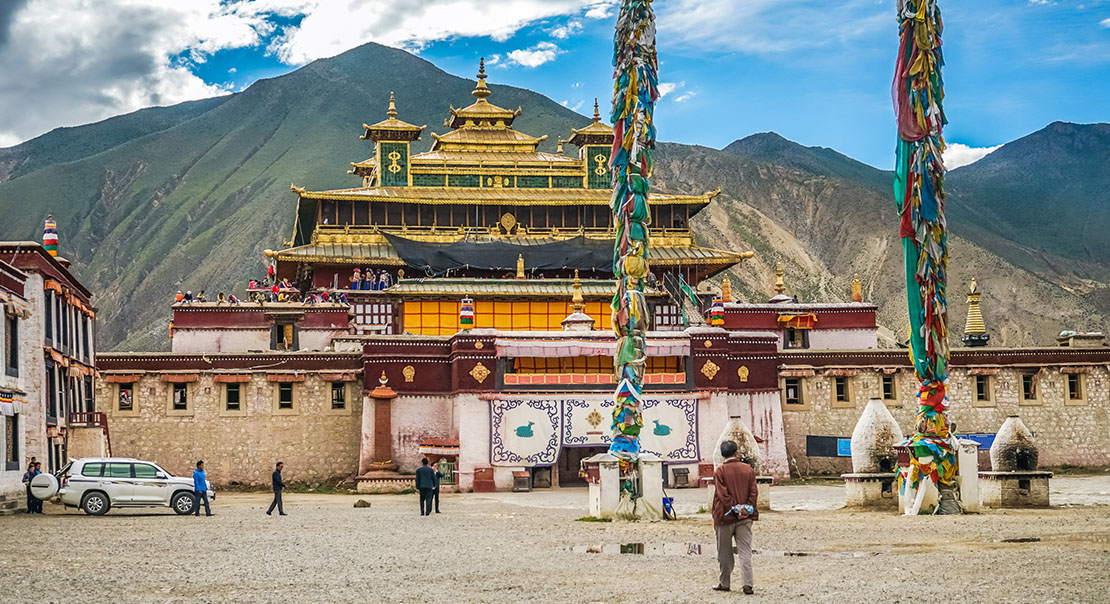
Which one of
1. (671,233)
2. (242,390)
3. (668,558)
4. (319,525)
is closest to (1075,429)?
(671,233)

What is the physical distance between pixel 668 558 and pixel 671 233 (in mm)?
46829

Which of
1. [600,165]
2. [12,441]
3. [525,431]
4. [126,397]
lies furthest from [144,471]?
[600,165]

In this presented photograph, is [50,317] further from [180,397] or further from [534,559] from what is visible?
[534,559]

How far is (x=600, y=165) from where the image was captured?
225 feet

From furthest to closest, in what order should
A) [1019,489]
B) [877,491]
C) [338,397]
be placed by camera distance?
[338,397], [877,491], [1019,489]

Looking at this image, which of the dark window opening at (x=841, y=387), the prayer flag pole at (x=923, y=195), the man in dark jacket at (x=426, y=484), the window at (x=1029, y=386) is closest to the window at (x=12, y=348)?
the man in dark jacket at (x=426, y=484)

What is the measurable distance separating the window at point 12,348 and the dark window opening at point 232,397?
15.3 m

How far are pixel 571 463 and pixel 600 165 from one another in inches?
931

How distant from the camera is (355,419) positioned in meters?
48.3

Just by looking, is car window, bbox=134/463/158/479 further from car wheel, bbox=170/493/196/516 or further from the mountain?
the mountain

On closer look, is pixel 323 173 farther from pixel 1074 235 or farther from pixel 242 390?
pixel 242 390

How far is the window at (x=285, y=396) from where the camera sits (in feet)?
158

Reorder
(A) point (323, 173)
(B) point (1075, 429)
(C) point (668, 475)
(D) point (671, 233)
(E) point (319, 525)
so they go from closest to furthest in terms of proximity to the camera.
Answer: (E) point (319, 525) → (C) point (668, 475) → (B) point (1075, 429) → (D) point (671, 233) → (A) point (323, 173)

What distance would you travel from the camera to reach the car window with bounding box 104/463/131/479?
3178 centimetres
